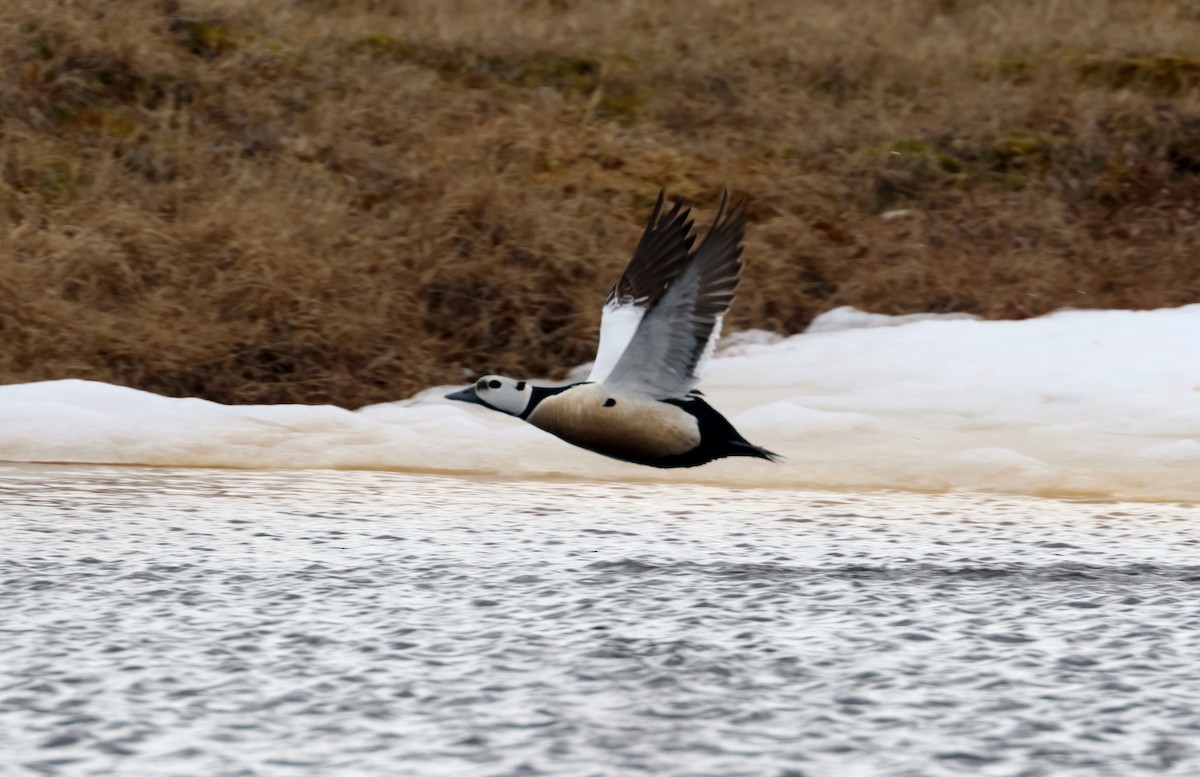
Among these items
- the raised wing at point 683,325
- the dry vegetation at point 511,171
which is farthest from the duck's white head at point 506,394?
the dry vegetation at point 511,171

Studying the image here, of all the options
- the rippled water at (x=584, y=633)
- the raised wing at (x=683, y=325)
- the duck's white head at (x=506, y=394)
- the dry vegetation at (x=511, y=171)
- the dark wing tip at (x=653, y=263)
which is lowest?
the rippled water at (x=584, y=633)

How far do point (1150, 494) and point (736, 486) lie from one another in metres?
1.68

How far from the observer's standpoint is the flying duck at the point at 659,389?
17.1 ft

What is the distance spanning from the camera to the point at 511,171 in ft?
35.4

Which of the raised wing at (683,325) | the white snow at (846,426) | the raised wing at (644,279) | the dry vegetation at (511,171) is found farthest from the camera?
the dry vegetation at (511,171)

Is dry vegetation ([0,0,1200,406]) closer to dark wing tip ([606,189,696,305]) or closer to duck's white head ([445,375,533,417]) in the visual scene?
dark wing tip ([606,189,696,305])

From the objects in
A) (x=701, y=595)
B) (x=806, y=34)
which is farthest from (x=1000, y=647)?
(x=806, y=34)

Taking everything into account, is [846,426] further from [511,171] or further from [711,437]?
[511,171]

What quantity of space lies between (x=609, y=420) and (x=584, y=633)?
1163mm

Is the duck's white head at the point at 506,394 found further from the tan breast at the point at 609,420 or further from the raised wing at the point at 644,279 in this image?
the raised wing at the point at 644,279

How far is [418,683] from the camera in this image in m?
3.70

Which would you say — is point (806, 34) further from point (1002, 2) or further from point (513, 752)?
point (513, 752)

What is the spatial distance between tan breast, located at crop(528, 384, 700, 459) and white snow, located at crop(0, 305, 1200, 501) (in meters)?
1.63

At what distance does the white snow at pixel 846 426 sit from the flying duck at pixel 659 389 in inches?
62.1
